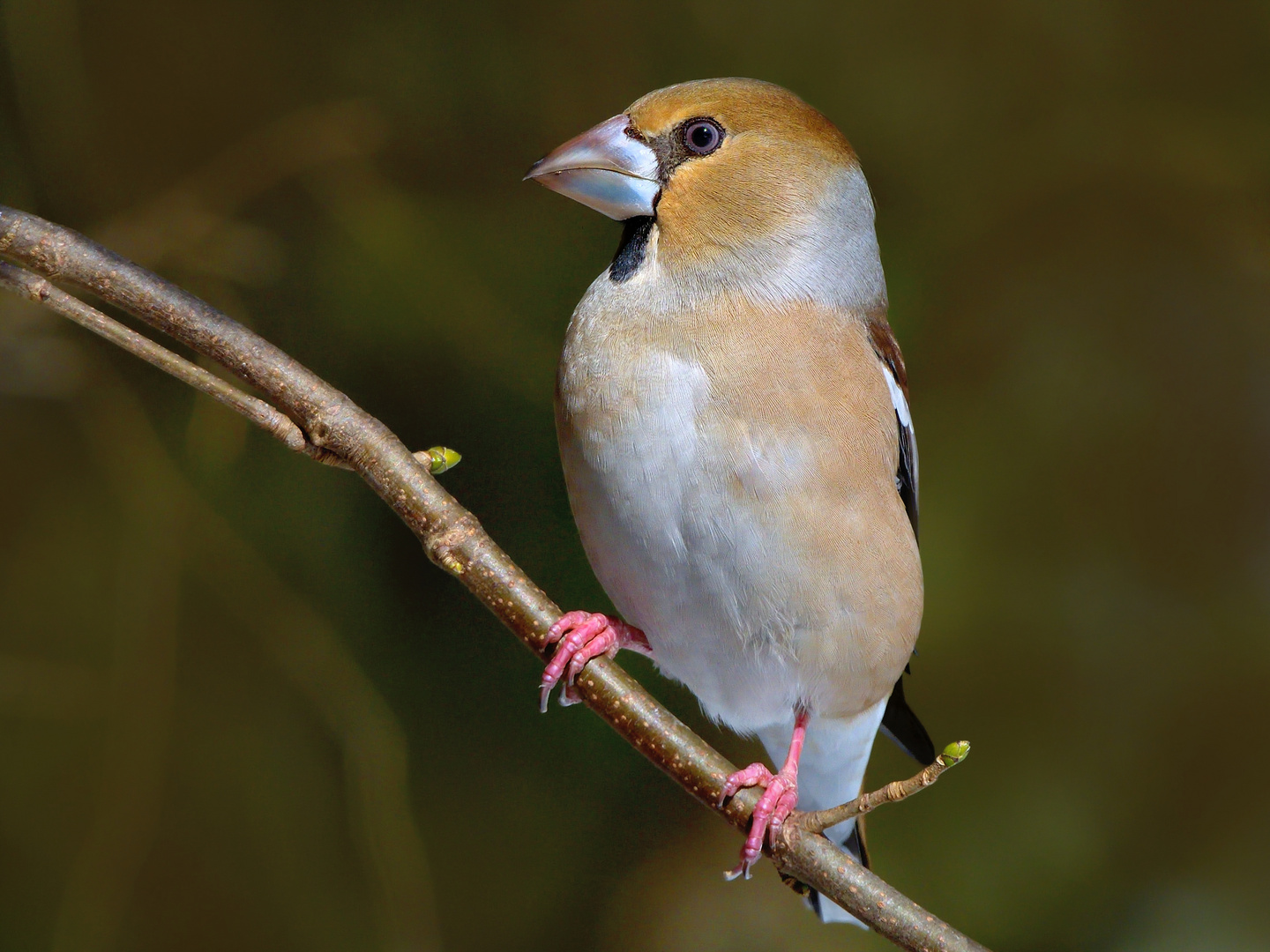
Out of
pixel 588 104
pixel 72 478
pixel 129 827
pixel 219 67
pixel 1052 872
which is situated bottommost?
pixel 1052 872

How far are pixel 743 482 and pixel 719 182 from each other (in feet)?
1.05

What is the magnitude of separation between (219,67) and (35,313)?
0.51 meters

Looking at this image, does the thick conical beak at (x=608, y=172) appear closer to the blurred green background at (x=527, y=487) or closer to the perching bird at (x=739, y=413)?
the perching bird at (x=739, y=413)

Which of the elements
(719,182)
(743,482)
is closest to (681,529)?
(743,482)

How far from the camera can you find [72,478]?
1.95 m

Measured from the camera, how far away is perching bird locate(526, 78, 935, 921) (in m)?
1.13

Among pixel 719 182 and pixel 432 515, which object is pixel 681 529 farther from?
pixel 719 182

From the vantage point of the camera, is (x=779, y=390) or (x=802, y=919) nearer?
(x=779, y=390)

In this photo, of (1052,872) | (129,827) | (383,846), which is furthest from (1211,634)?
(129,827)

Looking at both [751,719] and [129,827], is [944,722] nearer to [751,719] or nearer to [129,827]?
[751,719]

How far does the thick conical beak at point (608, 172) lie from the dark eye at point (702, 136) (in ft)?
0.14

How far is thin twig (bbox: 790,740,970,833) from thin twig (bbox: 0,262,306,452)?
577 millimetres

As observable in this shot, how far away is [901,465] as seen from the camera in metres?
1.35

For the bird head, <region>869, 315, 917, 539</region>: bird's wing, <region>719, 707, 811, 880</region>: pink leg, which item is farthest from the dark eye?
<region>719, 707, 811, 880</region>: pink leg
